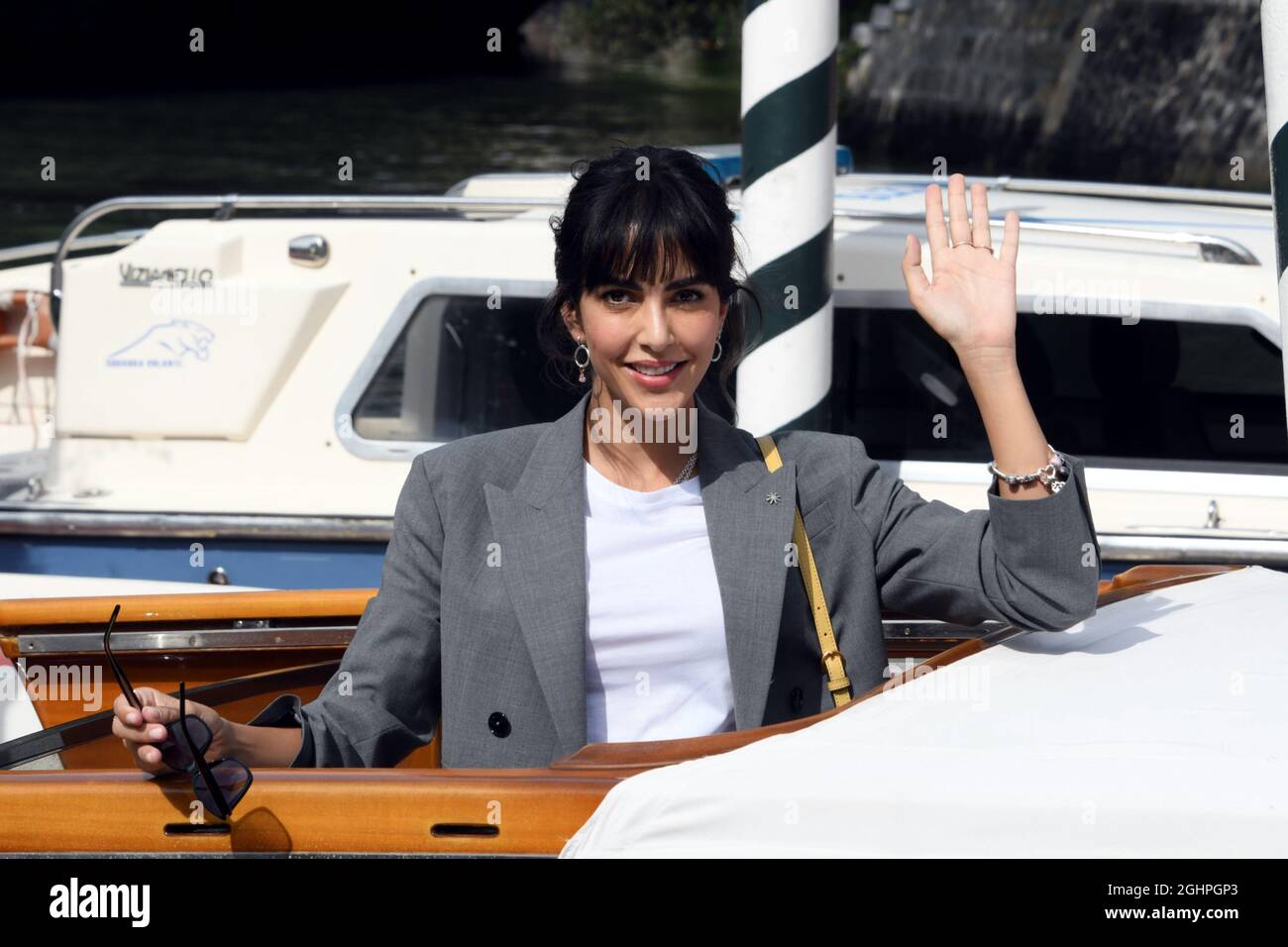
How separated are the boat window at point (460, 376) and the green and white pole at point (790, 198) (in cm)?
81

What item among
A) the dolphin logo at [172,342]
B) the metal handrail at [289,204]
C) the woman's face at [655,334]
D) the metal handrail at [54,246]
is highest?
the woman's face at [655,334]

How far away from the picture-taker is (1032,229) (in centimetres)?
517

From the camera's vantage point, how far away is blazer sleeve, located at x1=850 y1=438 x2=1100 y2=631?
7.88 ft

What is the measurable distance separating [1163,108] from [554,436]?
19540 mm

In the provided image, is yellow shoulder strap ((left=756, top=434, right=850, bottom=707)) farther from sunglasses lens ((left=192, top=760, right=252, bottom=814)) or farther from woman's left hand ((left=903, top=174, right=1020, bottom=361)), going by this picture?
sunglasses lens ((left=192, top=760, right=252, bottom=814))

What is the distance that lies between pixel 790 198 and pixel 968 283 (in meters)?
2.19

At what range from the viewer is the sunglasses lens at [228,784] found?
227cm

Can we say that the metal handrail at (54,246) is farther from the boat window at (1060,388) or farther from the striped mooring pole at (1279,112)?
the striped mooring pole at (1279,112)

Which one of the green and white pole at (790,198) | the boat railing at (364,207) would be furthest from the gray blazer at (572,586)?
the boat railing at (364,207)

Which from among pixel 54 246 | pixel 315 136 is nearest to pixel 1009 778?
pixel 54 246

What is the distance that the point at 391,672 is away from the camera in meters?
2.52

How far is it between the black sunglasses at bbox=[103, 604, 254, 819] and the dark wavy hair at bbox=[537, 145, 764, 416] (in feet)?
2.77
